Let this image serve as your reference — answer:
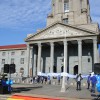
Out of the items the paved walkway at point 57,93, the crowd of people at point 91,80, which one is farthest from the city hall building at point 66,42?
the paved walkway at point 57,93

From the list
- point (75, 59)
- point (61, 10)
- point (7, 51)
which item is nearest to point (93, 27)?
point (75, 59)

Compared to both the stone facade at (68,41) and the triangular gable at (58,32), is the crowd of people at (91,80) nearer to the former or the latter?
the stone facade at (68,41)

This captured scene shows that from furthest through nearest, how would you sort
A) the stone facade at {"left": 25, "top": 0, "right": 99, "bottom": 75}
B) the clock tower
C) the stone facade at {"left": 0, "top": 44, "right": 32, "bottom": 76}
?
the stone facade at {"left": 0, "top": 44, "right": 32, "bottom": 76}, the clock tower, the stone facade at {"left": 25, "top": 0, "right": 99, "bottom": 75}

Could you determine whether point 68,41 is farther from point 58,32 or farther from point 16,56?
point 16,56

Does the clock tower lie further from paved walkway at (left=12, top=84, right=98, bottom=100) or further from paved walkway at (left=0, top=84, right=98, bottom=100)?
paved walkway at (left=0, top=84, right=98, bottom=100)

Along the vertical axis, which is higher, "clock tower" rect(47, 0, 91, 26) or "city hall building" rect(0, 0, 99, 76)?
"clock tower" rect(47, 0, 91, 26)

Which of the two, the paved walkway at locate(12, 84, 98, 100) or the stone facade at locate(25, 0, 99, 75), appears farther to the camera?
the stone facade at locate(25, 0, 99, 75)

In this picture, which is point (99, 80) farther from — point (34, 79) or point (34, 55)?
point (34, 55)

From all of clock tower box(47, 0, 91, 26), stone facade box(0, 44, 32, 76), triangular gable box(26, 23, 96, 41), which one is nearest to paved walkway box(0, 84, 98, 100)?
triangular gable box(26, 23, 96, 41)

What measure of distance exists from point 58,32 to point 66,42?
4.44m

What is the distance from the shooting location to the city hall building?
56.9 meters

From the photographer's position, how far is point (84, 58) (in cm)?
6203

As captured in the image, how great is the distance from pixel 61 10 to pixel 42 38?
14236 mm

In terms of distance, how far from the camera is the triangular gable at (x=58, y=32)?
57253 mm
